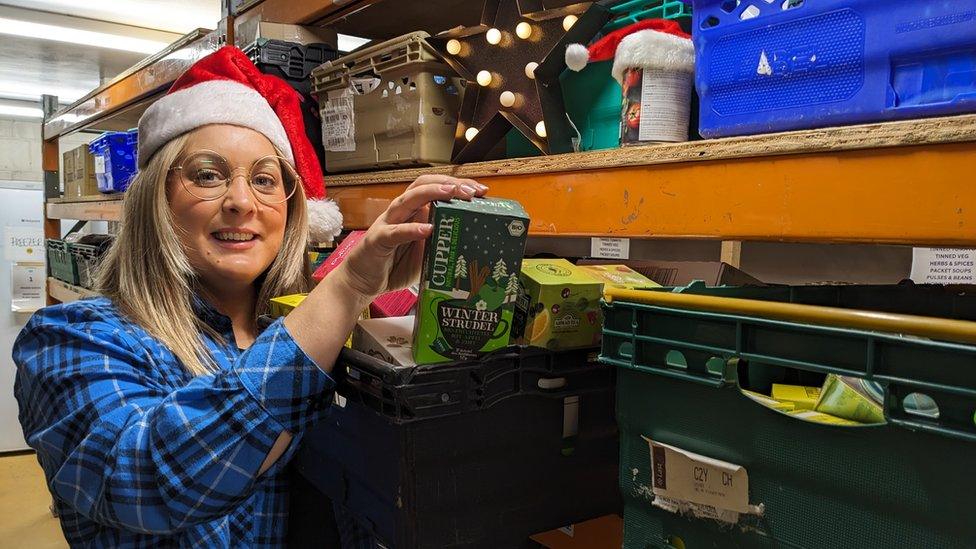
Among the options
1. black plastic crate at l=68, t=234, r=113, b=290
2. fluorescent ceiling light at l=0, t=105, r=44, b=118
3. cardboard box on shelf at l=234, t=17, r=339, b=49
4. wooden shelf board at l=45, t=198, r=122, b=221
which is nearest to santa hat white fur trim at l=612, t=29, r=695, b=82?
cardboard box on shelf at l=234, t=17, r=339, b=49

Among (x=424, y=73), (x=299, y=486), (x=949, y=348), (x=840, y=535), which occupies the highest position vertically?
(x=424, y=73)

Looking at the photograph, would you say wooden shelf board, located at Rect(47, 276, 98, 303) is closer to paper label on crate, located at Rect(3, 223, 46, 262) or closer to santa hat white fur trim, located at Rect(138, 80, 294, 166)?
paper label on crate, located at Rect(3, 223, 46, 262)

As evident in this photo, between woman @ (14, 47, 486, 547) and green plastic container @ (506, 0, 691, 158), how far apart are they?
16.8 inches

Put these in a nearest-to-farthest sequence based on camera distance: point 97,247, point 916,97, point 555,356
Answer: point 916,97 < point 555,356 < point 97,247

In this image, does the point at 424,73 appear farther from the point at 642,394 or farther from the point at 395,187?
the point at 642,394

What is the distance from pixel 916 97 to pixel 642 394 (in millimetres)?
503

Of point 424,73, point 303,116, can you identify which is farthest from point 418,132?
point 303,116

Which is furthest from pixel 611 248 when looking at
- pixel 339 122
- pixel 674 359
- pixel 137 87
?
pixel 137 87

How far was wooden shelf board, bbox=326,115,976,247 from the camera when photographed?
2.58 ft

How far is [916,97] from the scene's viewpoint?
2.68 feet

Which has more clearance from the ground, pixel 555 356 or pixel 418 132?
pixel 418 132

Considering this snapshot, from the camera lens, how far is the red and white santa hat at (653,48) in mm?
1098

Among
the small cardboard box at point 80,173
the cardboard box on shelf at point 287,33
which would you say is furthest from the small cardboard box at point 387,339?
the small cardboard box at point 80,173

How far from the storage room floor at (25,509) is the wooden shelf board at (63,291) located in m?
1.38
